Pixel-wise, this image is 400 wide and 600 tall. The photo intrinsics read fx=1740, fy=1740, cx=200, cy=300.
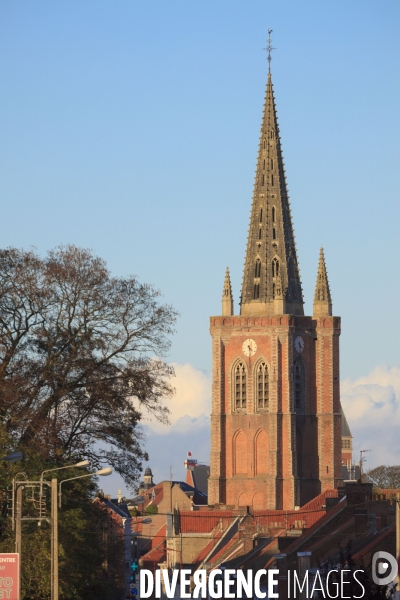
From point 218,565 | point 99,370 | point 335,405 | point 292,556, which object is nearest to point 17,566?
point 99,370

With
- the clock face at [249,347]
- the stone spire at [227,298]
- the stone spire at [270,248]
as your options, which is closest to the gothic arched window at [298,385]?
the clock face at [249,347]

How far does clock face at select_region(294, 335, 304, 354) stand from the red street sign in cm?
9871

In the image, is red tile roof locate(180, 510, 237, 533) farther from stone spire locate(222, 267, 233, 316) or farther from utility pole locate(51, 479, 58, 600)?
utility pole locate(51, 479, 58, 600)

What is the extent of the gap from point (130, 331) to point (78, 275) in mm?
2633

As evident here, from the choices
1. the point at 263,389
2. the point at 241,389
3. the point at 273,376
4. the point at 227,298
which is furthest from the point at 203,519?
the point at 227,298

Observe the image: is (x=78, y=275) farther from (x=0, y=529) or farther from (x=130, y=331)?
(x=0, y=529)

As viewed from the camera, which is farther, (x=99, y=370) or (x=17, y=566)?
(x=99, y=370)

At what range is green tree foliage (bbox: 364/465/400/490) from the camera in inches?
7387

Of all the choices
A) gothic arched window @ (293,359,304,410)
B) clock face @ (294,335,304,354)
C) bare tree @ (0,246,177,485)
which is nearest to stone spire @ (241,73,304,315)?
clock face @ (294,335,304,354)

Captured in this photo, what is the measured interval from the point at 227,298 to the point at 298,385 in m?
9.61

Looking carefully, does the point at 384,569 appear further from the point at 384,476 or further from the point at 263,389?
the point at 384,476

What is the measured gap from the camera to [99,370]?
58156 millimetres

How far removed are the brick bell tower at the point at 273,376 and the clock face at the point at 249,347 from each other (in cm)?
8

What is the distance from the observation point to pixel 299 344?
141625 mm
